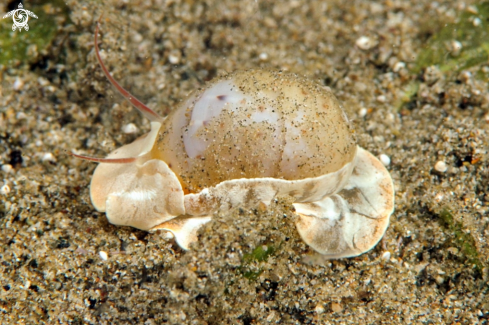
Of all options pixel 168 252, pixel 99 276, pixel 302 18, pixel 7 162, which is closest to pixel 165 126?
pixel 168 252

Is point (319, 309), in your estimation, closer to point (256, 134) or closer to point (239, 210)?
point (239, 210)

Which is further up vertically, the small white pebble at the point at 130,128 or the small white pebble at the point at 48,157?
the small white pebble at the point at 130,128

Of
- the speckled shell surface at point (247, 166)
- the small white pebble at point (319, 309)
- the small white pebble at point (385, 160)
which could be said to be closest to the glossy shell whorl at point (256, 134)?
the speckled shell surface at point (247, 166)

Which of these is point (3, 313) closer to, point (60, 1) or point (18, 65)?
point (18, 65)

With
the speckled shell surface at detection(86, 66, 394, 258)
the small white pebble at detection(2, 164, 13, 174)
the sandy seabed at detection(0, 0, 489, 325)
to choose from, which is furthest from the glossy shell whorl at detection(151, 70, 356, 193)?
the small white pebble at detection(2, 164, 13, 174)

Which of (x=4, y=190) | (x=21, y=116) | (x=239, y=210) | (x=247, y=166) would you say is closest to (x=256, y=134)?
(x=247, y=166)

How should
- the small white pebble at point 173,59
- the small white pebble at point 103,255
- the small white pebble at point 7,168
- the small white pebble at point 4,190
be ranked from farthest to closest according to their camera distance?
the small white pebble at point 173,59 → the small white pebble at point 7,168 → the small white pebble at point 4,190 → the small white pebble at point 103,255

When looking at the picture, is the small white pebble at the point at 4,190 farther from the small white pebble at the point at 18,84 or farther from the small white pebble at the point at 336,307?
the small white pebble at the point at 336,307

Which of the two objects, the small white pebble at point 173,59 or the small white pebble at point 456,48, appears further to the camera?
the small white pebble at point 173,59
